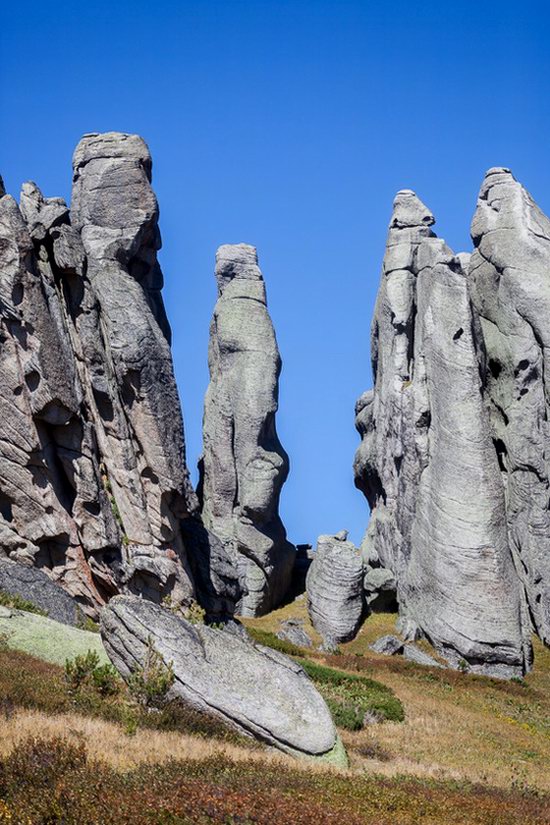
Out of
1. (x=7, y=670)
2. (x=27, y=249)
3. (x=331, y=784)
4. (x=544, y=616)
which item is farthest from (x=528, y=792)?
(x=544, y=616)

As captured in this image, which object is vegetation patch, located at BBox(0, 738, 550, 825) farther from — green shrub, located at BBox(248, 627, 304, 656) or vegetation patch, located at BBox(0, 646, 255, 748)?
green shrub, located at BBox(248, 627, 304, 656)

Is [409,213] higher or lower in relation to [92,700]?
higher

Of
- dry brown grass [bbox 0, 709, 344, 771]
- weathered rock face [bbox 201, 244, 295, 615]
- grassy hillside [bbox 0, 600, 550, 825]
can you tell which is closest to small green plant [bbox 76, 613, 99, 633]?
grassy hillside [bbox 0, 600, 550, 825]

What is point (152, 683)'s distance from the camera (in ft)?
72.3

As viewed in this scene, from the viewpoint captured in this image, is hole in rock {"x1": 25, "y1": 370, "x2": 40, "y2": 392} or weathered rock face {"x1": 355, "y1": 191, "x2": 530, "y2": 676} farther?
weathered rock face {"x1": 355, "y1": 191, "x2": 530, "y2": 676}

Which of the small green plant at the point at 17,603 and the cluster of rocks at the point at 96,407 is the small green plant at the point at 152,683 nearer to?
the small green plant at the point at 17,603

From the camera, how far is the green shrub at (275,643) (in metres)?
41.4

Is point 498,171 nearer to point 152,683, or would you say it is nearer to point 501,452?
point 501,452

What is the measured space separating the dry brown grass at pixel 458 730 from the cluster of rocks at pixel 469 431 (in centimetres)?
467

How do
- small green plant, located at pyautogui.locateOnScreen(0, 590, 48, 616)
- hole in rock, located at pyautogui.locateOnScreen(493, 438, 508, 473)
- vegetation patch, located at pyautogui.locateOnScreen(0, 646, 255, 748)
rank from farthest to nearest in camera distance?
1. hole in rock, located at pyautogui.locateOnScreen(493, 438, 508, 473)
2. small green plant, located at pyautogui.locateOnScreen(0, 590, 48, 616)
3. vegetation patch, located at pyautogui.locateOnScreen(0, 646, 255, 748)

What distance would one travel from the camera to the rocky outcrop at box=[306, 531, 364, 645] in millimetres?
53938

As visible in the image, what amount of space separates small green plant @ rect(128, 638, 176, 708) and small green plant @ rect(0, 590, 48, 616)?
9688 millimetres

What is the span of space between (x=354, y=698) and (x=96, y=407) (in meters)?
16.9

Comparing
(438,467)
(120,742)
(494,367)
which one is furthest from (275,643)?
(120,742)
